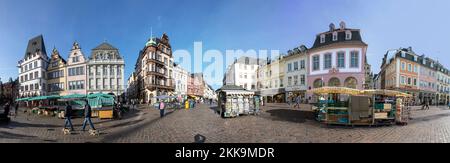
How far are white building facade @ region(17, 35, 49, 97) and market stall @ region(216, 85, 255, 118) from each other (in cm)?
1893

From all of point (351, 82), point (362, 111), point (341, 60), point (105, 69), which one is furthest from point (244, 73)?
point (362, 111)

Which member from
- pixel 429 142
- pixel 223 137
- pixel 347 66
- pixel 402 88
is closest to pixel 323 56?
pixel 347 66

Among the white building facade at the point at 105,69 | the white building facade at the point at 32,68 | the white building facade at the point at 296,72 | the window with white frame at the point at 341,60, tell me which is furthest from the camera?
the white building facade at the point at 296,72

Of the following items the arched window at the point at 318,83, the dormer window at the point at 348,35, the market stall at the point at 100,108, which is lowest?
the market stall at the point at 100,108

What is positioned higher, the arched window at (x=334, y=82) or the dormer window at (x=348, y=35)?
the dormer window at (x=348, y=35)

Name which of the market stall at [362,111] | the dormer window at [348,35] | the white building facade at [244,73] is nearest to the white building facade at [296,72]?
the dormer window at [348,35]

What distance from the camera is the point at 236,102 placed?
12.6m

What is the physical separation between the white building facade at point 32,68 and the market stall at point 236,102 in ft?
62.1

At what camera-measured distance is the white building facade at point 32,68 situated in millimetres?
17964

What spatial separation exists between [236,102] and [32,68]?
2518cm

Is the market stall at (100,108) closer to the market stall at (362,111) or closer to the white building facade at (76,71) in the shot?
the market stall at (362,111)

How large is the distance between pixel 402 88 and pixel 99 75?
50.1m

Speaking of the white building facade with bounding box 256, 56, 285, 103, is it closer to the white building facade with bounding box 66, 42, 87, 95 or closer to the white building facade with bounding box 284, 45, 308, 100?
the white building facade with bounding box 284, 45, 308, 100

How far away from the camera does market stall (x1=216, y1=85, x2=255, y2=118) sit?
1215 centimetres
